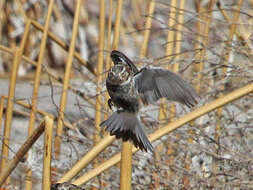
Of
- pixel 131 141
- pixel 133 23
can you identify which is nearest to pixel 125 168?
pixel 131 141

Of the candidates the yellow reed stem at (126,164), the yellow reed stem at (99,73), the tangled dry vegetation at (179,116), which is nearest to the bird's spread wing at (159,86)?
the yellow reed stem at (126,164)

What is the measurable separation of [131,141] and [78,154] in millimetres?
739

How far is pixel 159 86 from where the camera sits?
39.3 inches

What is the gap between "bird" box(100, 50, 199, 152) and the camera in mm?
947

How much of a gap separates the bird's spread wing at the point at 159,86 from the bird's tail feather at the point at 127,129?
0.16 ft

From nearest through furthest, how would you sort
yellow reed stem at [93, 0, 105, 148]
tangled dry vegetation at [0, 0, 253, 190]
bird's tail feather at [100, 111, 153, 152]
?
bird's tail feather at [100, 111, 153, 152] → tangled dry vegetation at [0, 0, 253, 190] → yellow reed stem at [93, 0, 105, 148]

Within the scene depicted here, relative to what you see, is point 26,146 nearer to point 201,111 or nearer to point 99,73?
point 201,111

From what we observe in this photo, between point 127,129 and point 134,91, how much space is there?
85 mm

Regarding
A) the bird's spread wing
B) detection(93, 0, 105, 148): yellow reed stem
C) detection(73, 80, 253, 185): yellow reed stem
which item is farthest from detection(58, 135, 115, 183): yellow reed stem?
detection(93, 0, 105, 148): yellow reed stem

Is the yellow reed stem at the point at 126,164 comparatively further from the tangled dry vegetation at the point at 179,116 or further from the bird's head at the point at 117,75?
the tangled dry vegetation at the point at 179,116

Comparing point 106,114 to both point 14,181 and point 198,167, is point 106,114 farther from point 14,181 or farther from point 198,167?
point 14,181

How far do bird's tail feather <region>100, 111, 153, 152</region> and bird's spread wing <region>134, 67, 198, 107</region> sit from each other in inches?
1.9

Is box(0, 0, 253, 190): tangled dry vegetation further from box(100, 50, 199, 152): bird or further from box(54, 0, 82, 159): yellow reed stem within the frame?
box(100, 50, 199, 152): bird

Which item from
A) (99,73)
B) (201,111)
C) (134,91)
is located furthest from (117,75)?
(99,73)
